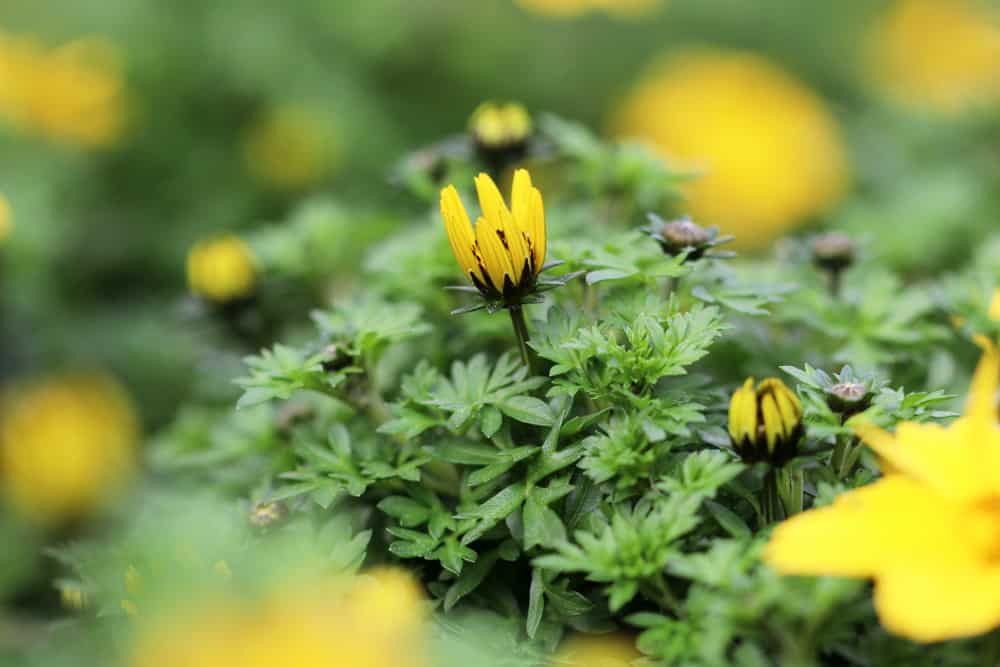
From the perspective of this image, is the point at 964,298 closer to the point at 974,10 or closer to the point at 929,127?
the point at 929,127

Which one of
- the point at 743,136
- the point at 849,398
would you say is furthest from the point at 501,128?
the point at 743,136

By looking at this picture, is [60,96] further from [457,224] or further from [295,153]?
[457,224]

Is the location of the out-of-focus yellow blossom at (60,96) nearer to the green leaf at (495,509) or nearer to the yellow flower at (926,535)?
the green leaf at (495,509)

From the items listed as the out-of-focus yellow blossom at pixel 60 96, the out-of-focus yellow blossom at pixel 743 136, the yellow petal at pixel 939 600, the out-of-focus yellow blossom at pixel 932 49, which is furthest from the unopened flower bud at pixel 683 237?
the out-of-focus yellow blossom at pixel 932 49

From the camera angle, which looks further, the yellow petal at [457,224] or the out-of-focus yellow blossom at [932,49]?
the out-of-focus yellow blossom at [932,49]

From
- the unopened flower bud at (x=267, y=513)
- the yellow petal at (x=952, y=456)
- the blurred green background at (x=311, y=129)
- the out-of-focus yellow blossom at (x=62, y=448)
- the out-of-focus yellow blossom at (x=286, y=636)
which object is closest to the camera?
the out-of-focus yellow blossom at (x=286, y=636)

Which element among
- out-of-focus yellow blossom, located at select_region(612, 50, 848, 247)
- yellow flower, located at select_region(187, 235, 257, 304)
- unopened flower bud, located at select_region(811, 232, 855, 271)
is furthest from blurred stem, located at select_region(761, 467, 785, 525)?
out-of-focus yellow blossom, located at select_region(612, 50, 848, 247)

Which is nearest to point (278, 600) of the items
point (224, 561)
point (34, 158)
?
point (224, 561)

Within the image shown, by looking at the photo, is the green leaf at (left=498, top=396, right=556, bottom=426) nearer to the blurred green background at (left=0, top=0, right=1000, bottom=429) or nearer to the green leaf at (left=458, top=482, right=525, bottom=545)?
the green leaf at (left=458, top=482, right=525, bottom=545)
